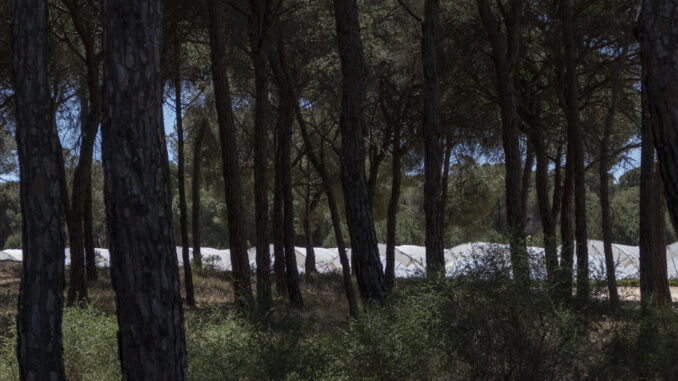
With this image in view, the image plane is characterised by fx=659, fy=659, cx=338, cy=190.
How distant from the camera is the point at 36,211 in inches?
183

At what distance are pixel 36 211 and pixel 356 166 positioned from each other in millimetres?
3313

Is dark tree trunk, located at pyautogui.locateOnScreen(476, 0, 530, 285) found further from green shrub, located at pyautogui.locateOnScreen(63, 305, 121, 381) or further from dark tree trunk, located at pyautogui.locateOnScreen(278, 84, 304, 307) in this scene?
green shrub, located at pyautogui.locateOnScreen(63, 305, 121, 381)

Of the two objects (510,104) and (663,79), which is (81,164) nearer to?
(510,104)

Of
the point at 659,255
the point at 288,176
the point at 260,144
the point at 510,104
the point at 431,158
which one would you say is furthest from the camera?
the point at 288,176

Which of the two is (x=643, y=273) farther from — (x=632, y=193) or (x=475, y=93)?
(x=632, y=193)

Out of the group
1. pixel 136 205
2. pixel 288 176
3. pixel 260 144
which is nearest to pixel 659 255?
pixel 288 176

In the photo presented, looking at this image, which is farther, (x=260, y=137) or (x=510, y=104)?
(x=260, y=137)

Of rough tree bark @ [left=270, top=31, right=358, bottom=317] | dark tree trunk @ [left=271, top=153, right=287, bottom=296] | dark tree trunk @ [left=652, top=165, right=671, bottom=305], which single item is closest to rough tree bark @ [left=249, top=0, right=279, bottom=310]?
rough tree bark @ [left=270, top=31, right=358, bottom=317]

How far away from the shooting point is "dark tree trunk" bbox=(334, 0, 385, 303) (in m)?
6.73

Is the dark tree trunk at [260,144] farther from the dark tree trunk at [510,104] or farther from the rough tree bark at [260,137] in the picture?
the dark tree trunk at [510,104]

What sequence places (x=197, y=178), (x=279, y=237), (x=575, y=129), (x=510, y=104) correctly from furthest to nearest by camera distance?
(x=197, y=178), (x=279, y=237), (x=575, y=129), (x=510, y=104)

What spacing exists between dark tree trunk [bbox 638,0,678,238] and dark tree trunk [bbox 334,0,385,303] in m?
3.55

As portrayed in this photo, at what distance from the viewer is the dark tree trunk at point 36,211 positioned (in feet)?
15.3

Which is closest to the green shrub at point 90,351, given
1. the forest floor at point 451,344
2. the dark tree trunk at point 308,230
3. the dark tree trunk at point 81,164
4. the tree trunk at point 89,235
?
the forest floor at point 451,344
